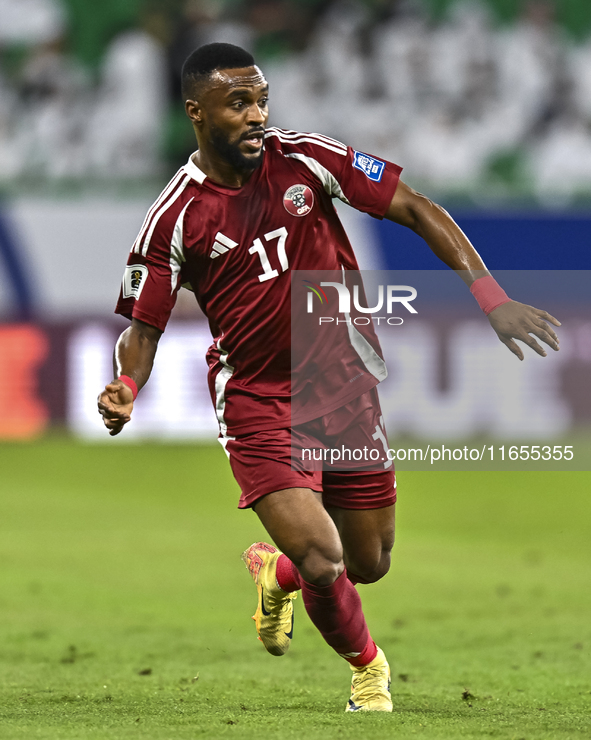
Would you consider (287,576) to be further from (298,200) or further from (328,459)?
(298,200)

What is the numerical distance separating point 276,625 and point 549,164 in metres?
11.6

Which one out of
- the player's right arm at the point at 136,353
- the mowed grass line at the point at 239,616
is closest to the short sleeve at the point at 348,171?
the player's right arm at the point at 136,353

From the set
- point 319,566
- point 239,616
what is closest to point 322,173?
point 319,566

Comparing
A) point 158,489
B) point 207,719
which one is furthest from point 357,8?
point 207,719

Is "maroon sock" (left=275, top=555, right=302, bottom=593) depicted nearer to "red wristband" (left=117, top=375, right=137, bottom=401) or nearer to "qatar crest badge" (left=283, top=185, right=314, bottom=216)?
"red wristband" (left=117, top=375, right=137, bottom=401)

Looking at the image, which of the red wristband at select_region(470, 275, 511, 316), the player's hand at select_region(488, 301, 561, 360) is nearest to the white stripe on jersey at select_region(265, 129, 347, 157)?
the red wristband at select_region(470, 275, 511, 316)

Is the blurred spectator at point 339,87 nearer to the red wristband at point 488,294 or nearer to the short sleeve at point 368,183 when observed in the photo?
the short sleeve at point 368,183

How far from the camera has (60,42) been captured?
52.1ft

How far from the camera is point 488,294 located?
411cm

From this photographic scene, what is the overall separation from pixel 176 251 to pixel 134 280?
206 mm

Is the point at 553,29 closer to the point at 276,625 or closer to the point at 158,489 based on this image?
the point at 158,489

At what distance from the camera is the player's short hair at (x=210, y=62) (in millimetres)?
4113

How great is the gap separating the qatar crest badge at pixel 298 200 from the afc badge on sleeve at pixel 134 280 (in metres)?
0.59

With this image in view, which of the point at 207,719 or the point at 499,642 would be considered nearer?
A: the point at 207,719
